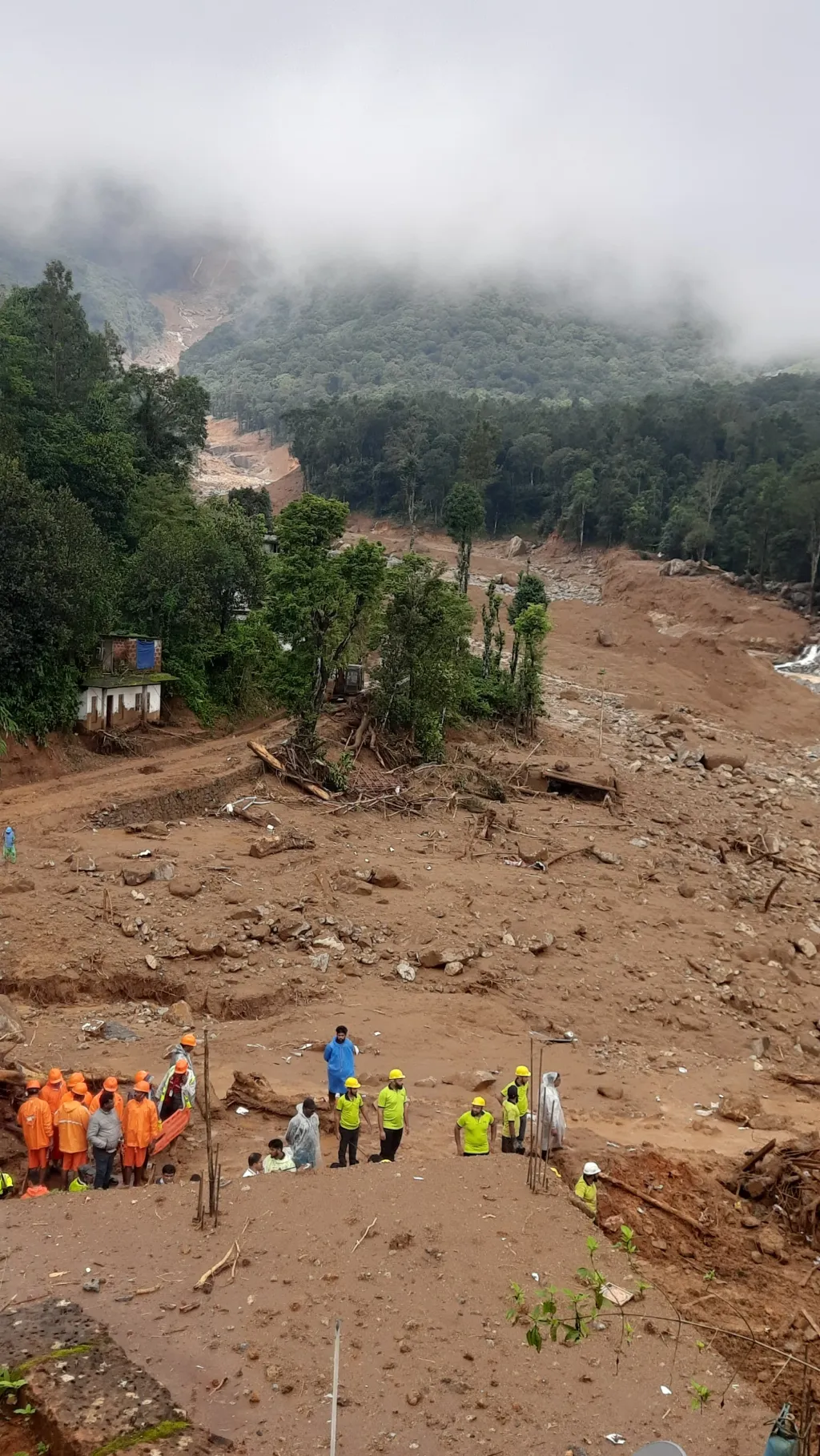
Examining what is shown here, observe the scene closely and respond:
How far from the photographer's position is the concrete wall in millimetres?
24031

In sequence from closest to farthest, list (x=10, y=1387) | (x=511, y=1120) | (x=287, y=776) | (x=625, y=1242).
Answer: (x=10, y=1387) → (x=625, y=1242) → (x=511, y=1120) → (x=287, y=776)

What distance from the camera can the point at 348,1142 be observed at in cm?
921

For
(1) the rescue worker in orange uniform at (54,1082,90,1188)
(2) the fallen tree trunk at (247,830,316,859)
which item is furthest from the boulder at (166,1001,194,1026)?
(2) the fallen tree trunk at (247,830,316,859)

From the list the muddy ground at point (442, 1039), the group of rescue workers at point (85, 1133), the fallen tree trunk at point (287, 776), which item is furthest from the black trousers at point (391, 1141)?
the fallen tree trunk at point (287, 776)

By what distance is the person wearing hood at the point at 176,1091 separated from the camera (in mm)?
9695

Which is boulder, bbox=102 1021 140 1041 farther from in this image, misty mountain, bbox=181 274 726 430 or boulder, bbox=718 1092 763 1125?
misty mountain, bbox=181 274 726 430

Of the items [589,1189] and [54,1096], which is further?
[54,1096]

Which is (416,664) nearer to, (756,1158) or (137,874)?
(137,874)

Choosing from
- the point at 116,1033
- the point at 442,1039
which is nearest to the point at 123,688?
the point at 116,1033

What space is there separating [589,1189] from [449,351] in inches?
6369

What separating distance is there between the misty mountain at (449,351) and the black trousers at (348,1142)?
122288 millimetres

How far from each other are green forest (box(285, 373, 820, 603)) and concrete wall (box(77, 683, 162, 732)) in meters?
38.7

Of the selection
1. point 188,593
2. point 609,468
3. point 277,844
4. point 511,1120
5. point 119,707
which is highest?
point 609,468

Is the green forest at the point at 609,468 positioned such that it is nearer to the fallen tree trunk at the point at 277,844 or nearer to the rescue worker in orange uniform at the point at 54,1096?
the fallen tree trunk at the point at 277,844
